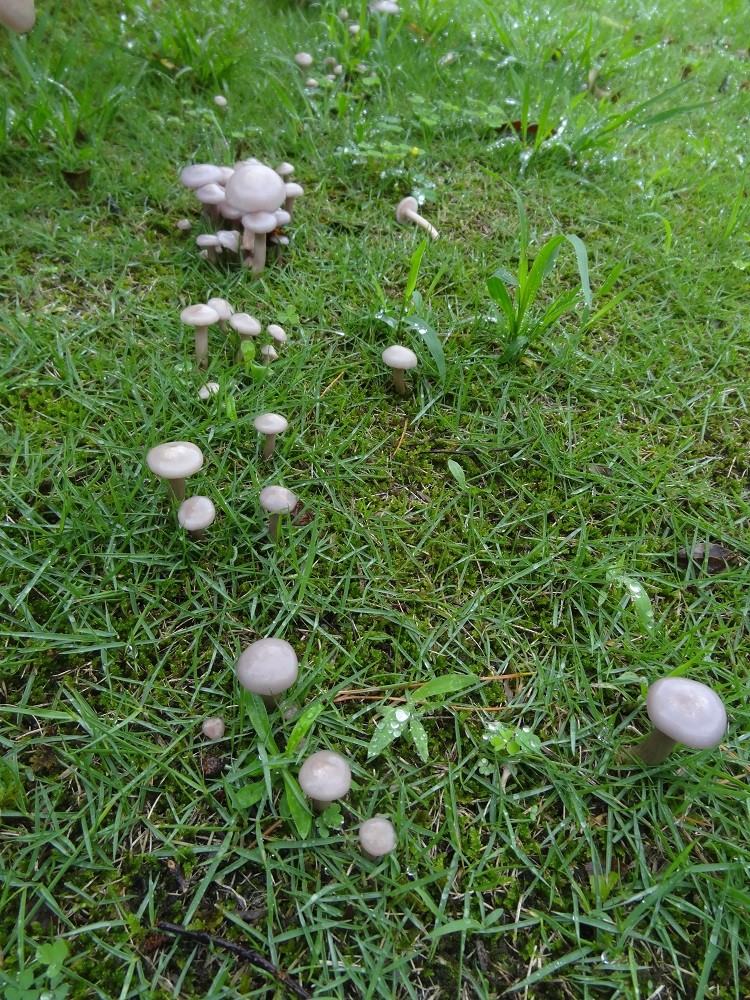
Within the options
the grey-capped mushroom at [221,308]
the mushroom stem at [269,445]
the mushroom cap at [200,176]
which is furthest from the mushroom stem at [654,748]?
the mushroom cap at [200,176]

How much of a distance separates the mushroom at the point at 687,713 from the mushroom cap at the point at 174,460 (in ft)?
4.85

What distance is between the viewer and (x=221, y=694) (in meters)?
1.80

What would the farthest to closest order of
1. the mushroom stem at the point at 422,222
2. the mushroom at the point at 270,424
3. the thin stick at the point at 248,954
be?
1. the mushroom stem at the point at 422,222
2. the mushroom at the point at 270,424
3. the thin stick at the point at 248,954

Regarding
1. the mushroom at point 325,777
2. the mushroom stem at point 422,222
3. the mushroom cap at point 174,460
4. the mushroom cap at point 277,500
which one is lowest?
the mushroom at point 325,777

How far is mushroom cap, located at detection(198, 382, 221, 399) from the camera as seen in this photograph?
94.5 inches

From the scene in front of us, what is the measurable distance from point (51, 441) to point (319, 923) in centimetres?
182

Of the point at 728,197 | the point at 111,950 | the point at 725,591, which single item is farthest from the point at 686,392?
the point at 111,950

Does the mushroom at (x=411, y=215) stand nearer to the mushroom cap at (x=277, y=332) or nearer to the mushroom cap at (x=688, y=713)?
the mushroom cap at (x=277, y=332)

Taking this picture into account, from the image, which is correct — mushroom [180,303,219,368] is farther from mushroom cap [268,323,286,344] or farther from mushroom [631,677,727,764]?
mushroom [631,677,727,764]

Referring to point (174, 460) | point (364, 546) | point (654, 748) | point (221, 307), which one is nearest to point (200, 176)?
point (221, 307)

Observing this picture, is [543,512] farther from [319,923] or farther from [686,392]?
[319,923]

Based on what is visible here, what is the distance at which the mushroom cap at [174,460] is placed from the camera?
73.9 inches

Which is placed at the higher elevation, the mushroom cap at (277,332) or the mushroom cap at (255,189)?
the mushroom cap at (255,189)

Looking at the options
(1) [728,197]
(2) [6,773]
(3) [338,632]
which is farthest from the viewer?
(1) [728,197]
